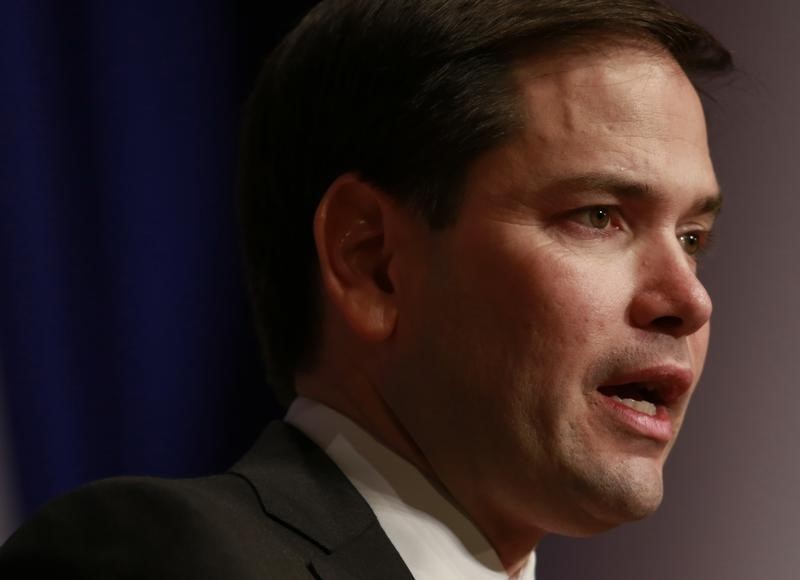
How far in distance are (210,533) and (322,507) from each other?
7.0 inches

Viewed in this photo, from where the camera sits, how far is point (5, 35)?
171 centimetres

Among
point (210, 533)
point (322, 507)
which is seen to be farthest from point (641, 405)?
point (210, 533)

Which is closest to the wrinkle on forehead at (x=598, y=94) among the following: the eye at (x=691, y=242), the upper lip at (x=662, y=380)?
the eye at (x=691, y=242)

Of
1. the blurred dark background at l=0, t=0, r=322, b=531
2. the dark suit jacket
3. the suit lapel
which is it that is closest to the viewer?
the dark suit jacket

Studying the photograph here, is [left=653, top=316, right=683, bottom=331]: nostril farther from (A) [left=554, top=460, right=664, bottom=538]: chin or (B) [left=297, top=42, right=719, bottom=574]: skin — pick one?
(A) [left=554, top=460, right=664, bottom=538]: chin

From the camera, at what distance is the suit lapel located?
1.18m

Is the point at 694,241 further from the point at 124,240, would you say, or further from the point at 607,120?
the point at 124,240

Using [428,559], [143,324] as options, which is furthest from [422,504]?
[143,324]

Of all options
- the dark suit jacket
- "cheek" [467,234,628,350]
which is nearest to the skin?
"cheek" [467,234,628,350]

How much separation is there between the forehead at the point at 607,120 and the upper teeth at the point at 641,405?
0.70 ft

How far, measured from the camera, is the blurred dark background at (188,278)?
5.79 ft

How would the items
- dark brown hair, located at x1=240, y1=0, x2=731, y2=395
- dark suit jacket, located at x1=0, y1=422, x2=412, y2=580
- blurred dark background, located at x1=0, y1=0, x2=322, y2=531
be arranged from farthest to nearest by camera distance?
blurred dark background, located at x1=0, y1=0, x2=322, y2=531 < dark brown hair, located at x1=240, y1=0, x2=731, y2=395 < dark suit jacket, located at x1=0, y1=422, x2=412, y2=580

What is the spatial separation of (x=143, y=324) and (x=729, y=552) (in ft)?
3.21

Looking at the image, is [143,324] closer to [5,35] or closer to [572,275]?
[5,35]
